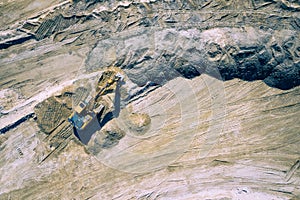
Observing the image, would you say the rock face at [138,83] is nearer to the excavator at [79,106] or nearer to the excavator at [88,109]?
the excavator at [79,106]

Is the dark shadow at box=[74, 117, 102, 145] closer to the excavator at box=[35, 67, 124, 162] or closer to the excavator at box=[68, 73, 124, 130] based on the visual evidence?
the excavator at box=[35, 67, 124, 162]

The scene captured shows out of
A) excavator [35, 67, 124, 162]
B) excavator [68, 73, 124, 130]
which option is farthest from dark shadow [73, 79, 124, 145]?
excavator [68, 73, 124, 130]

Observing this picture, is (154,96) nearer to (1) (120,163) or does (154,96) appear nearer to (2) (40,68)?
(1) (120,163)

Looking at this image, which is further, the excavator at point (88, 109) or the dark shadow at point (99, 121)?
the dark shadow at point (99, 121)

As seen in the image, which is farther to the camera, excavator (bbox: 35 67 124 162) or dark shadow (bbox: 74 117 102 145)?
dark shadow (bbox: 74 117 102 145)

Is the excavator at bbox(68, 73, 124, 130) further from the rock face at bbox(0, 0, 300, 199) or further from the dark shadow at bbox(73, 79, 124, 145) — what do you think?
the rock face at bbox(0, 0, 300, 199)

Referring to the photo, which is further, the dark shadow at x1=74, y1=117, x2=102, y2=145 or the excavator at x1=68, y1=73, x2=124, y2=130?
the dark shadow at x1=74, y1=117, x2=102, y2=145

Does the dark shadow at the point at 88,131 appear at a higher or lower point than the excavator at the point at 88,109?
lower

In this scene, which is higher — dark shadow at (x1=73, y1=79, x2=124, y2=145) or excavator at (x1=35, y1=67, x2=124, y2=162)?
excavator at (x1=35, y1=67, x2=124, y2=162)

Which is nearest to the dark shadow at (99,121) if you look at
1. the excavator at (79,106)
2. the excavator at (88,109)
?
the excavator at (79,106)

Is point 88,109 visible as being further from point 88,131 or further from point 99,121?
point 88,131

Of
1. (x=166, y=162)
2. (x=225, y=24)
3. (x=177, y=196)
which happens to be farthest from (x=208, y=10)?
(x=177, y=196)
